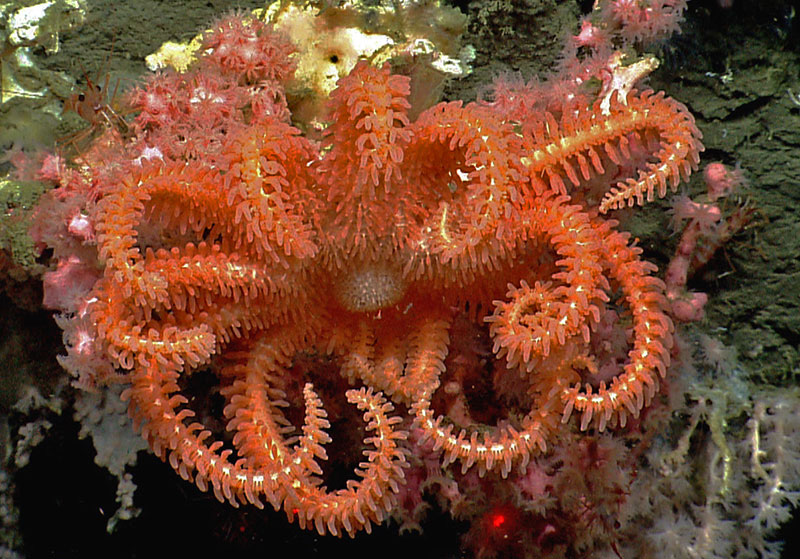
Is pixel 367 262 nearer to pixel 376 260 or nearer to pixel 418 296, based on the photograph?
pixel 376 260

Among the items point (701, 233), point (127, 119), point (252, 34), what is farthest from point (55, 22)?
point (701, 233)

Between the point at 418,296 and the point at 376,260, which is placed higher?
the point at 376,260

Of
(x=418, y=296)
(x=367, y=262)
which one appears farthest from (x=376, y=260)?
(x=418, y=296)

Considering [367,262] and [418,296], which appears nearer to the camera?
[367,262]
